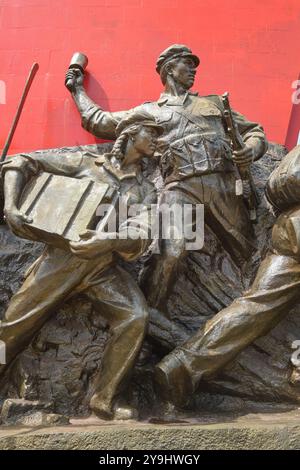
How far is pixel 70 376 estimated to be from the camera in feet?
12.3

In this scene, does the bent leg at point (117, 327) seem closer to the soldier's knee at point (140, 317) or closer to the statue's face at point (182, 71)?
the soldier's knee at point (140, 317)

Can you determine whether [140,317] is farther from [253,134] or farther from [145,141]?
[253,134]

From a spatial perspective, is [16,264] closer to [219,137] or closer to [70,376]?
[70,376]

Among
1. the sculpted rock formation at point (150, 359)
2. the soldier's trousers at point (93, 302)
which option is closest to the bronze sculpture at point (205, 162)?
the sculpted rock formation at point (150, 359)

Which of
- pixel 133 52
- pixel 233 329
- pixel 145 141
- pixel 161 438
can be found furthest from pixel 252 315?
pixel 133 52

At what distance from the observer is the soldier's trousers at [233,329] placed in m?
3.54

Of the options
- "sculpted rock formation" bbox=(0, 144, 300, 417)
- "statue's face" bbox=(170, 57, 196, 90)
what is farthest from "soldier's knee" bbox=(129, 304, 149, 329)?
"statue's face" bbox=(170, 57, 196, 90)

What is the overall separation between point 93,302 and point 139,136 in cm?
114

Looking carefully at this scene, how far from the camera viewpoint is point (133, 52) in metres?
5.32

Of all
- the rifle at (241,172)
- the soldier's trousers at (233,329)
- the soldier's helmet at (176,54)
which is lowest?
the soldier's trousers at (233,329)

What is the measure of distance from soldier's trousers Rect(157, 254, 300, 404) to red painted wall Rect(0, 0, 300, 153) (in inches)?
70.0
